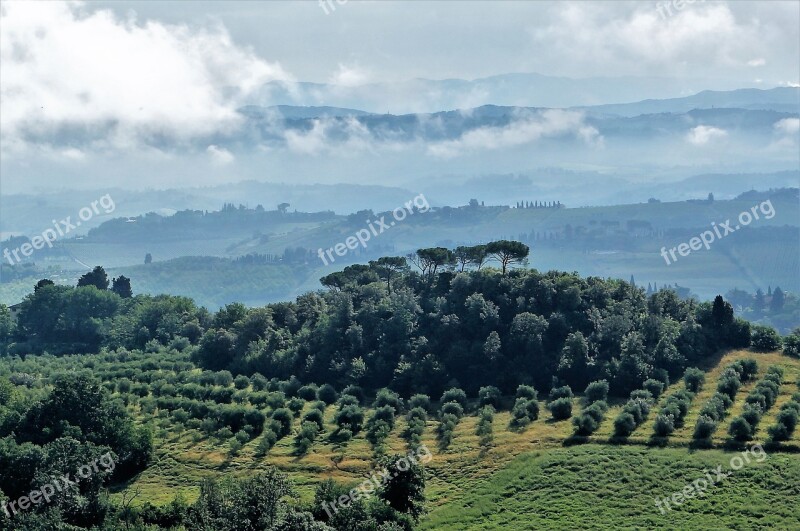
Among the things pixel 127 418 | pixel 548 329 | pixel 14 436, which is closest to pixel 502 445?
pixel 548 329

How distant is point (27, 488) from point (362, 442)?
95.9 ft

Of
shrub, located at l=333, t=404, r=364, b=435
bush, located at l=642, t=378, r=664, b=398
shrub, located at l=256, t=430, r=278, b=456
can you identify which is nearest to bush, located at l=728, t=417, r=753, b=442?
bush, located at l=642, t=378, r=664, b=398

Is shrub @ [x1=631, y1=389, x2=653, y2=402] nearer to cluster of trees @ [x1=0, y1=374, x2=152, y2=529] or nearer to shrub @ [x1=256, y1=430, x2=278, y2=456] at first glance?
shrub @ [x1=256, y1=430, x2=278, y2=456]

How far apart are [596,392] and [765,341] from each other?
2535 centimetres

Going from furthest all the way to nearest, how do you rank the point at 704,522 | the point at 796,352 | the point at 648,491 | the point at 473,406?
the point at 796,352
the point at 473,406
the point at 648,491
the point at 704,522

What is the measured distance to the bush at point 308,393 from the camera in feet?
358

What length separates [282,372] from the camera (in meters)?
118

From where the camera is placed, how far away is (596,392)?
10088cm

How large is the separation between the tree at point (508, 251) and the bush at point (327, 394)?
2660 centimetres

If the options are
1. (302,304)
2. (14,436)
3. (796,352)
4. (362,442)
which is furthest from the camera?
(302,304)

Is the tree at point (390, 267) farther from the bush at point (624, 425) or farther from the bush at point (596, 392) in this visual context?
the bush at point (624, 425)

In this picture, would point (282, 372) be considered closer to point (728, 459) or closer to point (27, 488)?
point (27, 488)

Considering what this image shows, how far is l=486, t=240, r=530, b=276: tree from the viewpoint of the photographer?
4815 inches

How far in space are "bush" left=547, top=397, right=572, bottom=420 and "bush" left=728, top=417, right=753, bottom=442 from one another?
16.3 metres
